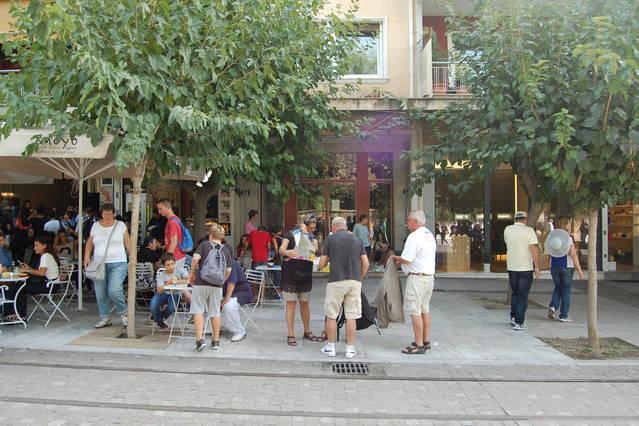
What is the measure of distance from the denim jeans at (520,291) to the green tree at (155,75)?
13.4 ft

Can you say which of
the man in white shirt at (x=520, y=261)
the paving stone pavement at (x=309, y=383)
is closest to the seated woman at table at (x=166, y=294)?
the paving stone pavement at (x=309, y=383)

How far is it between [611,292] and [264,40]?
32.4ft

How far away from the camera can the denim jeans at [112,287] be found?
7.85 m

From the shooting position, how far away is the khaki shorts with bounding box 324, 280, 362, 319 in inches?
250

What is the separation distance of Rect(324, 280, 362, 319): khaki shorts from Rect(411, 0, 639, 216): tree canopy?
112 inches

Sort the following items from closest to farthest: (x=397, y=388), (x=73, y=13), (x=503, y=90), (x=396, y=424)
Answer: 1. (x=396, y=424)
2. (x=397, y=388)
3. (x=73, y=13)
4. (x=503, y=90)

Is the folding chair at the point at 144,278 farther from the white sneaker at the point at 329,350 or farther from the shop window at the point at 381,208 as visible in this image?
the shop window at the point at 381,208

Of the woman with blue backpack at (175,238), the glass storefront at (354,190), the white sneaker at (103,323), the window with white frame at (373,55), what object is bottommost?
the white sneaker at (103,323)

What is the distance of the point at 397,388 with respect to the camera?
548 cm

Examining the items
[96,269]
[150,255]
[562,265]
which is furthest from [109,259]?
[562,265]

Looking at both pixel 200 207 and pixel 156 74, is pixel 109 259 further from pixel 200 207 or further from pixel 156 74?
pixel 200 207

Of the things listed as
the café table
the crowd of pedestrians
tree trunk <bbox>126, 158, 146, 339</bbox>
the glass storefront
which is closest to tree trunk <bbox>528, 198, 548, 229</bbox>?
the crowd of pedestrians

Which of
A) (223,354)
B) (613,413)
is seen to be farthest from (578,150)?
(223,354)

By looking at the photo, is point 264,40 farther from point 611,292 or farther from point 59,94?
point 611,292
